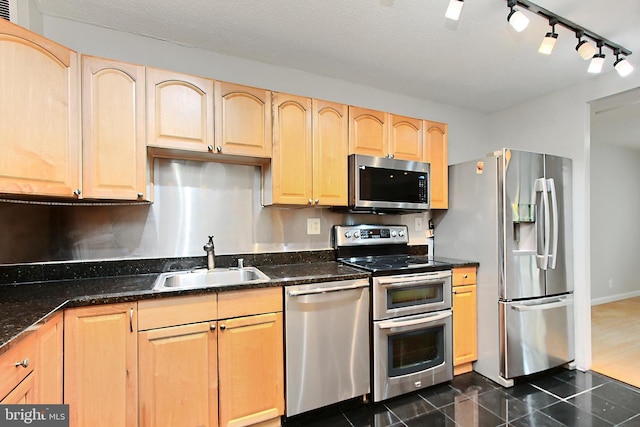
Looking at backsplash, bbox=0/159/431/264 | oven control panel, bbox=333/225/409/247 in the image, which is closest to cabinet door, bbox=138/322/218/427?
backsplash, bbox=0/159/431/264

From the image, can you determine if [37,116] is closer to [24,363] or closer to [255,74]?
[24,363]

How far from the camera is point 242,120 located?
6.28 ft

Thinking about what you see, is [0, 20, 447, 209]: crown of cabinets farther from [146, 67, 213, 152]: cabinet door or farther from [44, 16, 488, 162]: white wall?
[44, 16, 488, 162]: white wall

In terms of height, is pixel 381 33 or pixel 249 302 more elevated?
pixel 381 33

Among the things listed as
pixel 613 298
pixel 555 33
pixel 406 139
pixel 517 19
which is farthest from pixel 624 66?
pixel 613 298

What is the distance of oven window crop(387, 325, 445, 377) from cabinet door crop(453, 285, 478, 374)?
0.75 feet

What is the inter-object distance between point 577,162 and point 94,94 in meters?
3.64

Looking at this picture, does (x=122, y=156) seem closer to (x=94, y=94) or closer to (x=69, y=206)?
(x=94, y=94)

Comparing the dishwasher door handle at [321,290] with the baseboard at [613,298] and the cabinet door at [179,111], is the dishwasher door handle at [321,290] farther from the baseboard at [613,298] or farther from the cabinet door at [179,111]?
the baseboard at [613,298]

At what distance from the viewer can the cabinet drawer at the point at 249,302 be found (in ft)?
5.26

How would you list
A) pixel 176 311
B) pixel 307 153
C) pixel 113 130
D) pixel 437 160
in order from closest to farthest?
pixel 176 311
pixel 113 130
pixel 307 153
pixel 437 160

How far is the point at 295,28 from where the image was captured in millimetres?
1854

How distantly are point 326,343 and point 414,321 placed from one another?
2.27 ft

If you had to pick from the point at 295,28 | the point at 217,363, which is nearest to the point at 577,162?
the point at 295,28
